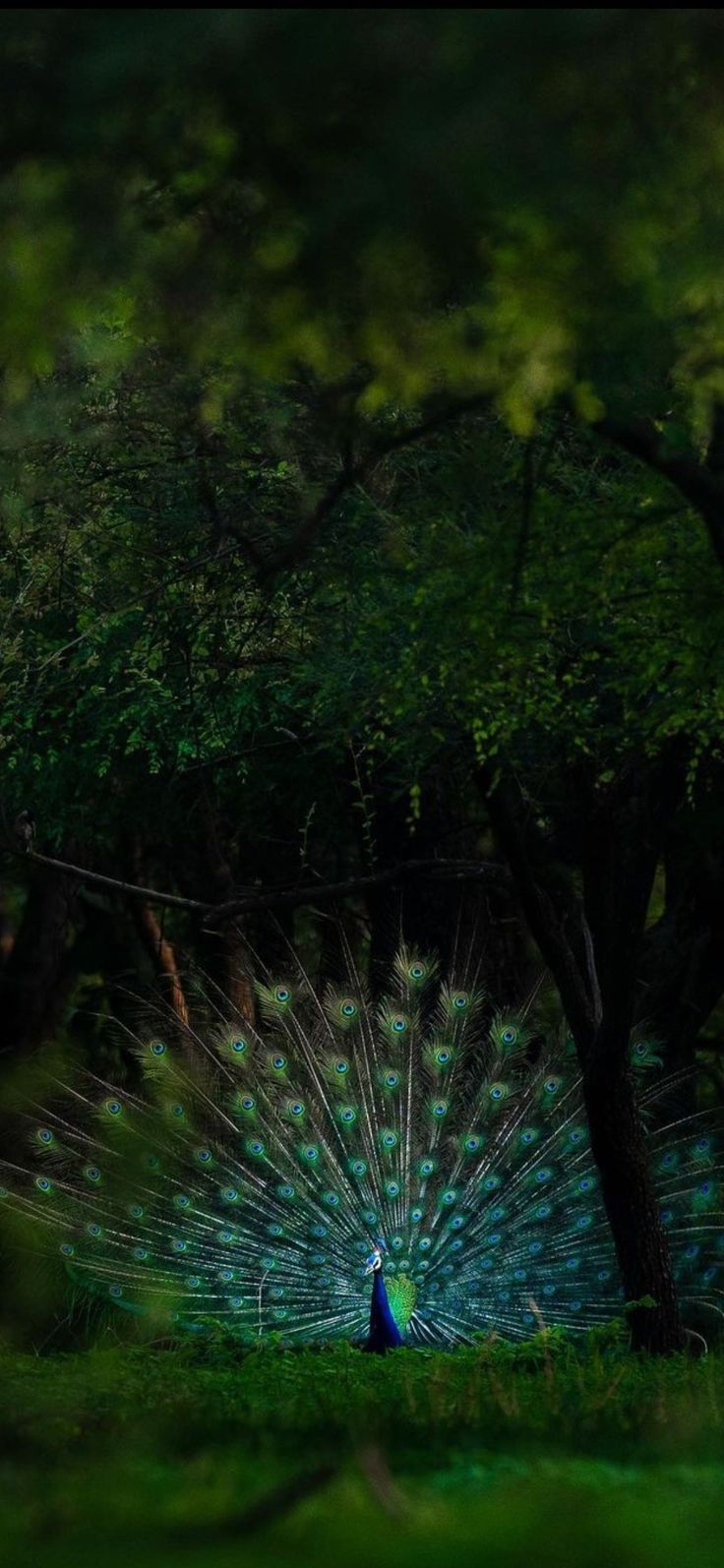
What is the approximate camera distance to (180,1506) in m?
4.51

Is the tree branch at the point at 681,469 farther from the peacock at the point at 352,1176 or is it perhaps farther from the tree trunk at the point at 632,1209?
the peacock at the point at 352,1176

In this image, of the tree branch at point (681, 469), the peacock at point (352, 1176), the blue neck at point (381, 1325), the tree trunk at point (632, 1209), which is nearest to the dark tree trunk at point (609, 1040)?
the tree trunk at point (632, 1209)

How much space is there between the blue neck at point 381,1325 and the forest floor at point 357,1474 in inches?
153

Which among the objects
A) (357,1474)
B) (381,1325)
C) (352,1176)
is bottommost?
(357,1474)

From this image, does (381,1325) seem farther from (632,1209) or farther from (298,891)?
(298,891)

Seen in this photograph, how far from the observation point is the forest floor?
407 cm

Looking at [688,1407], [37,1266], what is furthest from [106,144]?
[37,1266]

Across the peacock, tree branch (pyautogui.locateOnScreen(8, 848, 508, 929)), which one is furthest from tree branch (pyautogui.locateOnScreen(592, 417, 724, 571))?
the peacock

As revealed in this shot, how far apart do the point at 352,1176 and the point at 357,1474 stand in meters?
10.1

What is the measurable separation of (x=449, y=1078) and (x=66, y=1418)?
30.6 ft

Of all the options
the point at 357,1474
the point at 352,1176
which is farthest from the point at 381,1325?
the point at 357,1474

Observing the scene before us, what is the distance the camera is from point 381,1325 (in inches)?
534

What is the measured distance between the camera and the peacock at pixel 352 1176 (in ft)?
47.7

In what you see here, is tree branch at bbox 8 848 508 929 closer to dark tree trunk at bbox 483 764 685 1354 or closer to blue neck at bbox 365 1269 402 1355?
dark tree trunk at bbox 483 764 685 1354
